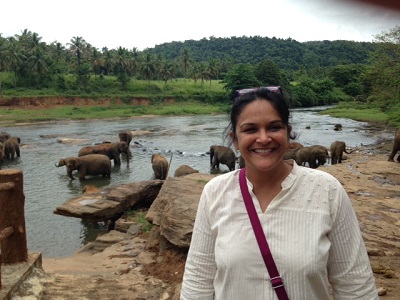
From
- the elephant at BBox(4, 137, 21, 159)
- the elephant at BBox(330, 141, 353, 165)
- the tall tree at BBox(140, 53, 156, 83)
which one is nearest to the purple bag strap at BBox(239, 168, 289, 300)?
the elephant at BBox(330, 141, 353, 165)

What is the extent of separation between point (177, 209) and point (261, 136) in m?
5.42

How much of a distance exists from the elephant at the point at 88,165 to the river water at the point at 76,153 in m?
0.32

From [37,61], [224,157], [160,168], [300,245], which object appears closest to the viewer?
[300,245]

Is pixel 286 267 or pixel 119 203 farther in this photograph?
pixel 119 203

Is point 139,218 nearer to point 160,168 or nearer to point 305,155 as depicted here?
point 160,168

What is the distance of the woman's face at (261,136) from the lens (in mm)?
2092

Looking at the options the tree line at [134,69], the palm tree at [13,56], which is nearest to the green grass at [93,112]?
the tree line at [134,69]

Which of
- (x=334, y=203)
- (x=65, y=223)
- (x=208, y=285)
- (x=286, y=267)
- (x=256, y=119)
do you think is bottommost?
(x=65, y=223)

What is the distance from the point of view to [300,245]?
190 centimetres

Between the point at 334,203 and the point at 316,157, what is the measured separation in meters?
17.1

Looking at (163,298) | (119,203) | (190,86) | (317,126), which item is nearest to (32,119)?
(317,126)

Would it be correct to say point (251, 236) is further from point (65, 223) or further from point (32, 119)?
point (32, 119)

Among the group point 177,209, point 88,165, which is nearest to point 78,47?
point 88,165

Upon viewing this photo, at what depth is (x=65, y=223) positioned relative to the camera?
11633 mm
